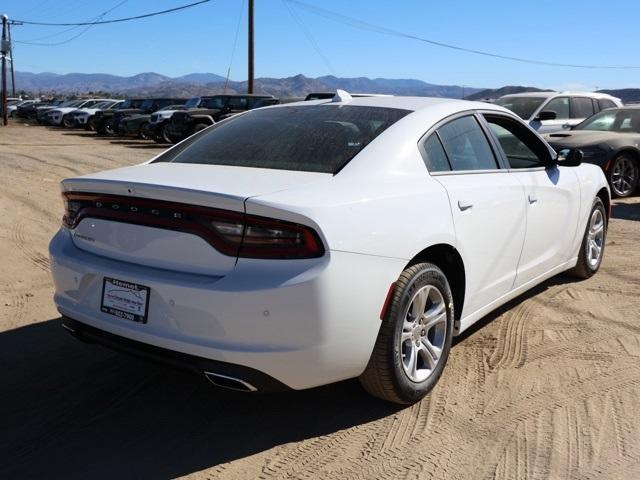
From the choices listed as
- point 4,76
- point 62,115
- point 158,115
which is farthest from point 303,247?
point 4,76

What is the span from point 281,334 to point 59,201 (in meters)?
6.92

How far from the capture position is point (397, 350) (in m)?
3.20

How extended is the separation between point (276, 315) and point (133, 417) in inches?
42.4

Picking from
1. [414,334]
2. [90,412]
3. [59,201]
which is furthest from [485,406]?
[59,201]

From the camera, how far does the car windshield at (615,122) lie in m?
11.6

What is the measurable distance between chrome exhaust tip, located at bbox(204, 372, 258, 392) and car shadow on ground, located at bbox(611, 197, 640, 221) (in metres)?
7.80

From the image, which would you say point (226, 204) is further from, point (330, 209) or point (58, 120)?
point (58, 120)

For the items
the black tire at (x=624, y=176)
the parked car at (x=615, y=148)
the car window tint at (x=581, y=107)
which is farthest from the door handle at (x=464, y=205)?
the car window tint at (x=581, y=107)

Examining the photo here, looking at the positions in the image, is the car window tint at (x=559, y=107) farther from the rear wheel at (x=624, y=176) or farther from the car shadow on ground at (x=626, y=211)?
the car shadow on ground at (x=626, y=211)

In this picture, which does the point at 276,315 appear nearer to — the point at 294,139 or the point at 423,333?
the point at 423,333

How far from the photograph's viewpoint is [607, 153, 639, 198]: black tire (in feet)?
35.1

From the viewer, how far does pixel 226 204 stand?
282 centimetres

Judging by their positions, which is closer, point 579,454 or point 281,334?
point 281,334

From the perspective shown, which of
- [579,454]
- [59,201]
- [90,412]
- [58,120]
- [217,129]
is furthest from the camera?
[58,120]
